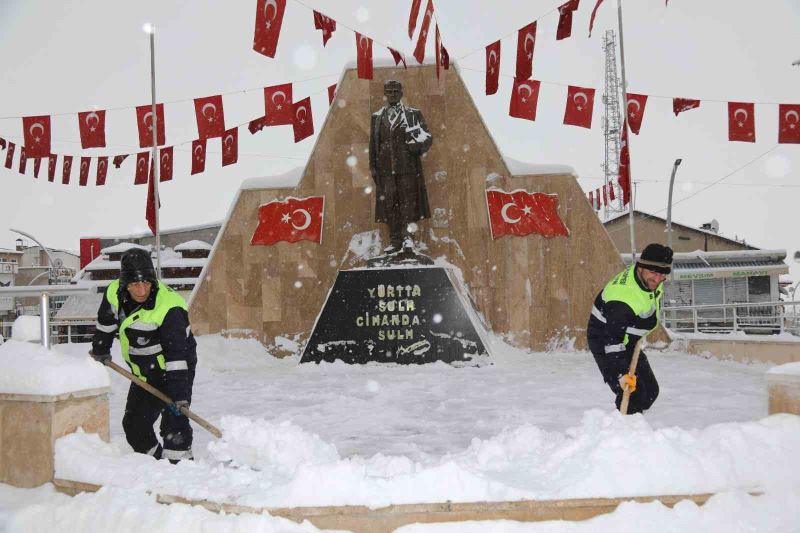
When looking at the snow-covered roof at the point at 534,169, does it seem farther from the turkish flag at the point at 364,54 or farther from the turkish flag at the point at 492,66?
the turkish flag at the point at 364,54

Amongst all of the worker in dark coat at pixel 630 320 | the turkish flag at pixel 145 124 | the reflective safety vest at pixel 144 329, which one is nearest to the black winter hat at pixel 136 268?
the reflective safety vest at pixel 144 329

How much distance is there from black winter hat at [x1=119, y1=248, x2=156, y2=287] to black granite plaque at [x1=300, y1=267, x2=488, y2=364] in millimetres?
6239

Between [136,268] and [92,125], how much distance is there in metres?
9.63

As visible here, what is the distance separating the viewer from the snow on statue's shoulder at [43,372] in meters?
3.82

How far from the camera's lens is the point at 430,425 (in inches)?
226

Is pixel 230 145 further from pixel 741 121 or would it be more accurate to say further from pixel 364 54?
pixel 741 121

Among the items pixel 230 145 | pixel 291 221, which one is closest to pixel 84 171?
pixel 230 145

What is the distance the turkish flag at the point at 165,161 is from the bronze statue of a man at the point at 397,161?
503 cm

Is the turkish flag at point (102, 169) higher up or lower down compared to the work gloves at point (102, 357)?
higher up

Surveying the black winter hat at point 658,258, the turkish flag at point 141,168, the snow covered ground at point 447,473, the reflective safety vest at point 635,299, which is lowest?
the snow covered ground at point 447,473

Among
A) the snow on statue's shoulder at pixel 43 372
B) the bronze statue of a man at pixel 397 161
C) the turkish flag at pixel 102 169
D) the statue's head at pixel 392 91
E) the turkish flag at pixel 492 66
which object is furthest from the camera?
the turkish flag at pixel 102 169

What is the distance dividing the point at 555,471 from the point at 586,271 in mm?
9444

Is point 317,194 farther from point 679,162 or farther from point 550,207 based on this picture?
point 679,162

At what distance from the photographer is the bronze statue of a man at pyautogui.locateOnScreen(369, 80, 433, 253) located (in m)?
11.3
